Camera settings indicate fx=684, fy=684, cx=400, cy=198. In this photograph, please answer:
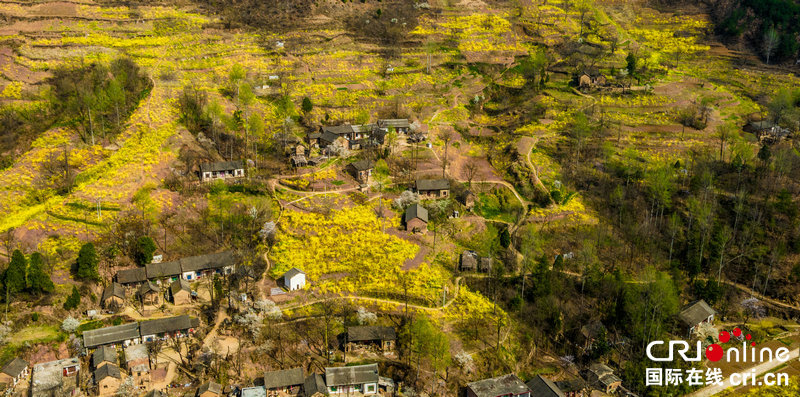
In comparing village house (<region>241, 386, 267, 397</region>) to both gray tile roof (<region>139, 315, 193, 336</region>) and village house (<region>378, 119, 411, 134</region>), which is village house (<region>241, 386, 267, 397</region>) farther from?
village house (<region>378, 119, 411, 134</region>)

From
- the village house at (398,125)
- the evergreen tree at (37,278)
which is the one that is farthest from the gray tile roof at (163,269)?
the village house at (398,125)

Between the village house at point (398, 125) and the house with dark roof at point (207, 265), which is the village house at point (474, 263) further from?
the village house at point (398, 125)

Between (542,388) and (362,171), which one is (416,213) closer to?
(362,171)

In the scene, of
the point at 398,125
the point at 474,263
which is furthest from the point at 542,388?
the point at 398,125

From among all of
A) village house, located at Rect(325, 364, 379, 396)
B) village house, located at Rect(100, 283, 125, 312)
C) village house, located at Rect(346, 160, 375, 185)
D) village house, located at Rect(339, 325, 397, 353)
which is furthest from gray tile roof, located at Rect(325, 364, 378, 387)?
village house, located at Rect(346, 160, 375, 185)

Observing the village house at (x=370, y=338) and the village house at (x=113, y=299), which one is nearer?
the village house at (x=370, y=338)

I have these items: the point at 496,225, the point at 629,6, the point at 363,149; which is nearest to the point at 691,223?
the point at 496,225
